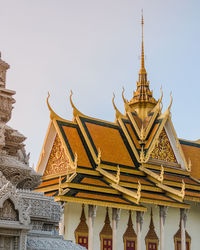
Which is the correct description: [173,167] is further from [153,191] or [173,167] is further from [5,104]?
[5,104]

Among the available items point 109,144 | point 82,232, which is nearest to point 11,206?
point 82,232

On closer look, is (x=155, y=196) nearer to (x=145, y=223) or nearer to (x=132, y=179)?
(x=132, y=179)

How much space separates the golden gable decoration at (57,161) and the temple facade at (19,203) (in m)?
13.5

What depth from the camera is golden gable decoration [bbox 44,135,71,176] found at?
771 inches

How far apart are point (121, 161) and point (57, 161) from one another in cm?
263

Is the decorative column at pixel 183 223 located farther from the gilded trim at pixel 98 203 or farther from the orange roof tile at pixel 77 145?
the orange roof tile at pixel 77 145

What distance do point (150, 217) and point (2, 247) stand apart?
626 inches

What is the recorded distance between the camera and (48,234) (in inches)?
212

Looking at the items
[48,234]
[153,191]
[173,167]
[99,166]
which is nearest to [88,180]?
[99,166]

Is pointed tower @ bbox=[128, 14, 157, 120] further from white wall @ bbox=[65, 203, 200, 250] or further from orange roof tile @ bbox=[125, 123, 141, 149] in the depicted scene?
white wall @ bbox=[65, 203, 200, 250]

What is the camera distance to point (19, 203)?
15.8ft

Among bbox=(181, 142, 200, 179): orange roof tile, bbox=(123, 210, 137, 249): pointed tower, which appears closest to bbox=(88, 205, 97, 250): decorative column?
bbox=(123, 210, 137, 249): pointed tower

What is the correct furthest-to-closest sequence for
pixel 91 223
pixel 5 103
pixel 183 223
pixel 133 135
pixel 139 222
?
pixel 133 135
pixel 183 223
pixel 139 222
pixel 91 223
pixel 5 103

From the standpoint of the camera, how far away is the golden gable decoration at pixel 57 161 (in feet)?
64.3
